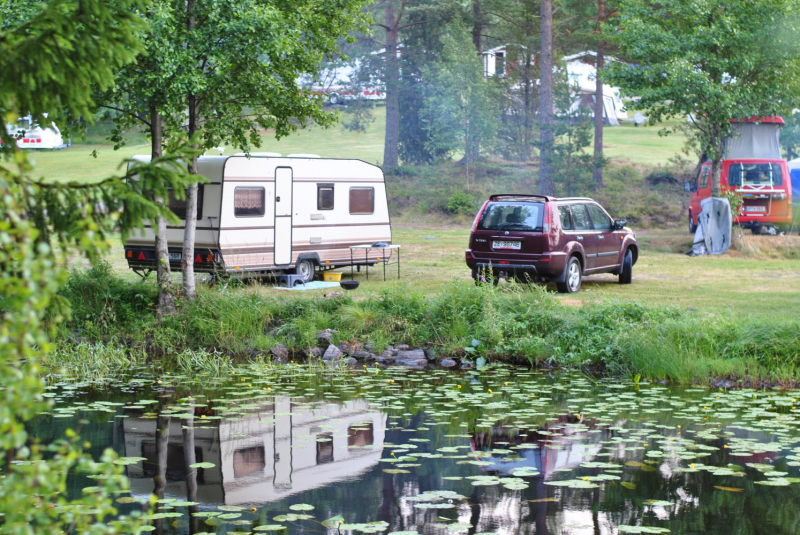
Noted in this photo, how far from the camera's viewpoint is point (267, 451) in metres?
7.39

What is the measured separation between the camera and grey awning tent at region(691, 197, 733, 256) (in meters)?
22.2

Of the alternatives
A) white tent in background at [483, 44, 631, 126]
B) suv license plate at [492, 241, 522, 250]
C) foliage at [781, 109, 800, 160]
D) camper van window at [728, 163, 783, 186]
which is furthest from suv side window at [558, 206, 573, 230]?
foliage at [781, 109, 800, 160]

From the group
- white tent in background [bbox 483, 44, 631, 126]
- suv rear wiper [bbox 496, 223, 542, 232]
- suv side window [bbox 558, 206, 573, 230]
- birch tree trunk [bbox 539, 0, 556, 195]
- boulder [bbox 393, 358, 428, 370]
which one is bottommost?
boulder [bbox 393, 358, 428, 370]

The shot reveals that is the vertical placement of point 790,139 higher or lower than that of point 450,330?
higher

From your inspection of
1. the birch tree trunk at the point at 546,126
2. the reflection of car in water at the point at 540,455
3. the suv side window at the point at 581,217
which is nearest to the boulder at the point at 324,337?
the reflection of car in water at the point at 540,455

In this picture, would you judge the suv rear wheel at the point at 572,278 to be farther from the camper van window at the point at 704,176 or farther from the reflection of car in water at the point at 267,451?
the camper van window at the point at 704,176

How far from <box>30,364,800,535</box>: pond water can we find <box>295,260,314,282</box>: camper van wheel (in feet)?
22.9

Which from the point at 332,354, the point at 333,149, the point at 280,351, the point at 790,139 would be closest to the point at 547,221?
the point at 332,354

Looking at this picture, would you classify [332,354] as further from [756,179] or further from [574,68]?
[574,68]

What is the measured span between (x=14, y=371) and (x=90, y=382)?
792cm

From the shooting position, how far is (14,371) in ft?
8.81

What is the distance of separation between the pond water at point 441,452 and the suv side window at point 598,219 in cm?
650

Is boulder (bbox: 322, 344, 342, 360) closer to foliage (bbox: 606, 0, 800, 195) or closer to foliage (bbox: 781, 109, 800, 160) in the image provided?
foliage (bbox: 606, 0, 800, 195)

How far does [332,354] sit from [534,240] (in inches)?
190
